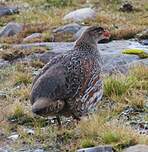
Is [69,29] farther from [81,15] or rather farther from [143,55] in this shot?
[143,55]

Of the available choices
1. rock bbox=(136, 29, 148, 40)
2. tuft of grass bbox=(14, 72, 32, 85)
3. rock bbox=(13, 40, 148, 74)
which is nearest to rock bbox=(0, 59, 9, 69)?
A: rock bbox=(13, 40, 148, 74)

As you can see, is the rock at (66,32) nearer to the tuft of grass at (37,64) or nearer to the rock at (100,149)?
the tuft of grass at (37,64)

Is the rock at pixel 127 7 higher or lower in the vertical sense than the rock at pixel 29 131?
lower

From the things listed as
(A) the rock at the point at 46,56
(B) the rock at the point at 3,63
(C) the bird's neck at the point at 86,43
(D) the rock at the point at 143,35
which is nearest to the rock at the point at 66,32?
(D) the rock at the point at 143,35

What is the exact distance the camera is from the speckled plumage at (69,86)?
→ 802 centimetres

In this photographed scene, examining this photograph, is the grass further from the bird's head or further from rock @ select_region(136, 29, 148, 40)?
rock @ select_region(136, 29, 148, 40)

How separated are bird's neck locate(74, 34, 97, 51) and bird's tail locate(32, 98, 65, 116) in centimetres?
118

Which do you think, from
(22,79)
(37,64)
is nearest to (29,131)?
(22,79)

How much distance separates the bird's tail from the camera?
7793 millimetres

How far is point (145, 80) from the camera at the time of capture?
11102mm

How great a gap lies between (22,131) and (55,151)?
0.88 meters

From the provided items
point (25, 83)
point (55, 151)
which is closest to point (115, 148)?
point (55, 151)

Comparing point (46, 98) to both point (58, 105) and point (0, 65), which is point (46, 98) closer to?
point (58, 105)

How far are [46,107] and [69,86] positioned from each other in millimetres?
495
